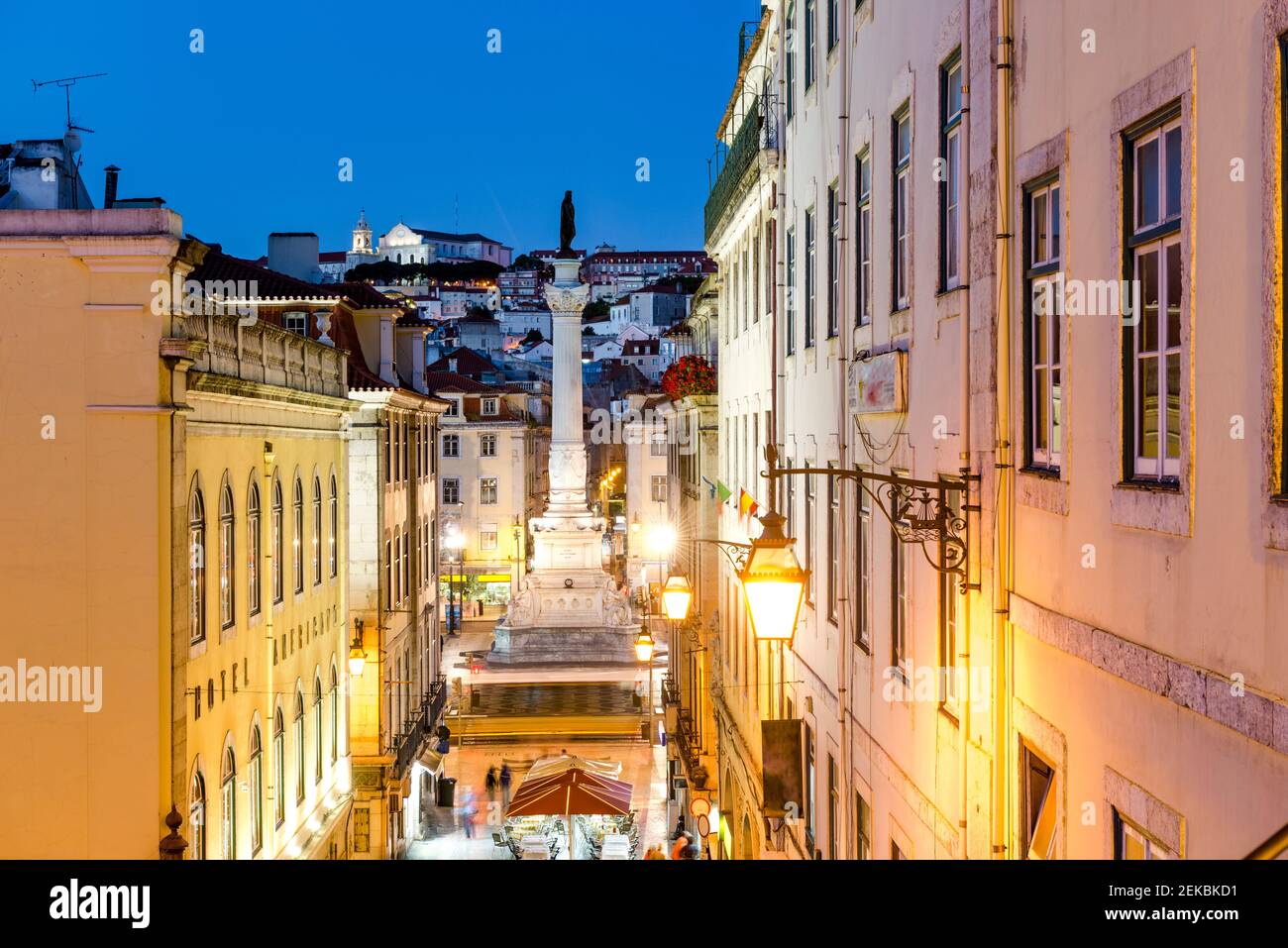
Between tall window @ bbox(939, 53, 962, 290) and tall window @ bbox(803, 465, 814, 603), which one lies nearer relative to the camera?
tall window @ bbox(939, 53, 962, 290)

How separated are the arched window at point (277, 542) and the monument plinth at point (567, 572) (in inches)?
1134

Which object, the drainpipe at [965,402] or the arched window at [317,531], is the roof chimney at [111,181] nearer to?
the arched window at [317,531]

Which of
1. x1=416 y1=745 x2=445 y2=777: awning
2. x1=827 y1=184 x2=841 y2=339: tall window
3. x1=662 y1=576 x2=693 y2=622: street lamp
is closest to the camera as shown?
x1=827 y1=184 x2=841 y2=339: tall window

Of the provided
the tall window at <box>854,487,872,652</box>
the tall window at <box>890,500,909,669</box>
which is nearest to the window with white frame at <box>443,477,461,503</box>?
the tall window at <box>854,487,872,652</box>

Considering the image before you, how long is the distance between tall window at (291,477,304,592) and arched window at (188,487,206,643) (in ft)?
18.4

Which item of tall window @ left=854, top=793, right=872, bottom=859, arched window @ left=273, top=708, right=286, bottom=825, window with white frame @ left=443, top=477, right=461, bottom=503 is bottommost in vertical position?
arched window @ left=273, top=708, right=286, bottom=825

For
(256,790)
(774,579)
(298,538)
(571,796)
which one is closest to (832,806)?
(774,579)

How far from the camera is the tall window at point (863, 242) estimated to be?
40.8 ft

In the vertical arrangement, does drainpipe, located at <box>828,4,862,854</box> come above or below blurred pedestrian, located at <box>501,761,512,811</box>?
above

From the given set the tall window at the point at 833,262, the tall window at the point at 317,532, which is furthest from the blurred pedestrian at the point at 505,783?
the tall window at the point at 833,262

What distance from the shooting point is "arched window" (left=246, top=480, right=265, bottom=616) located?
1961 cm

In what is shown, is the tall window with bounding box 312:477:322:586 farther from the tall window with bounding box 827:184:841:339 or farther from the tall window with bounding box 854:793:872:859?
the tall window with bounding box 854:793:872:859
